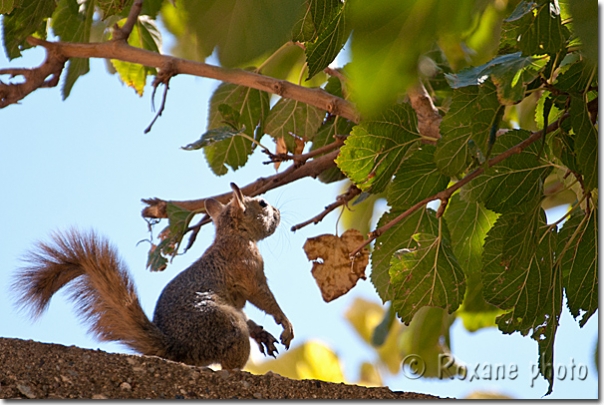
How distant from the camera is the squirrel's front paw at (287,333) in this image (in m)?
2.04

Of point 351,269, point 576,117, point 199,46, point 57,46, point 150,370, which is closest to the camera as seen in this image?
point 199,46

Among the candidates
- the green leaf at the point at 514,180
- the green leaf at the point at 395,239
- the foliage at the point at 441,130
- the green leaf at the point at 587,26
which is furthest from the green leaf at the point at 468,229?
the green leaf at the point at 587,26

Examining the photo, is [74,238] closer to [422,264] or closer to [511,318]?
[422,264]

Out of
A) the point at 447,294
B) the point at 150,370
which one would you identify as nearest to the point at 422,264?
the point at 447,294

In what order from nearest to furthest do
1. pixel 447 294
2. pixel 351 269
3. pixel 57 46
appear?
pixel 447 294, pixel 351 269, pixel 57 46

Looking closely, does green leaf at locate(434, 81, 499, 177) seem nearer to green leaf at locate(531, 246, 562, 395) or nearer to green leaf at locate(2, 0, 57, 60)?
green leaf at locate(531, 246, 562, 395)

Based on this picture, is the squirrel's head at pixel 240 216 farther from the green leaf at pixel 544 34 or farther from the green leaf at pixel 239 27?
the green leaf at pixel 239 27

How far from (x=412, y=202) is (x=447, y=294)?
25 centimetres

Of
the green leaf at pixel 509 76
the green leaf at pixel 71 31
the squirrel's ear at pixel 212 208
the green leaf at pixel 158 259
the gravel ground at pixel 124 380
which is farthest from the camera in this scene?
the squirrel's ear at pixel 212 208

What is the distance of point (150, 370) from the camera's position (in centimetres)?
144

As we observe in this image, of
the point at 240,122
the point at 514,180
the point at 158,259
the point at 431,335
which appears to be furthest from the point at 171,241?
the point at 431,335

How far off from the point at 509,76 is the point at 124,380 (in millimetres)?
948

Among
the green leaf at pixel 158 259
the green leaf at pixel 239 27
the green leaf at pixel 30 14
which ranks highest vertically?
the green leaf at pixel 30 14

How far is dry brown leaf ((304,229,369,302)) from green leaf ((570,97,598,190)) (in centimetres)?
73
